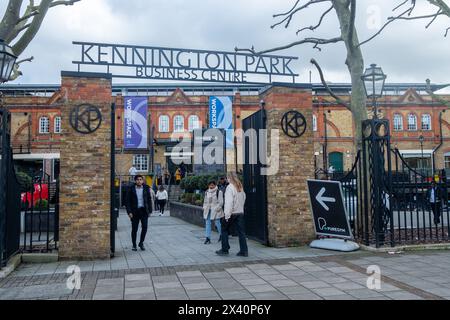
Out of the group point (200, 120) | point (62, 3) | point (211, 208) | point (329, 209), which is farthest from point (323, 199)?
point (200, 120)

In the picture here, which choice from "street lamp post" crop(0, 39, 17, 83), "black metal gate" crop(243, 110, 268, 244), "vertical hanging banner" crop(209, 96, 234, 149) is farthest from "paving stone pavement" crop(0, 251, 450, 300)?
"vertical hanging banner" crop(209, 96, 234, 149)

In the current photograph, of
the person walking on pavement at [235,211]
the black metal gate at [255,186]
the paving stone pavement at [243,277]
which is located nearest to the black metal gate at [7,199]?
the paving stone pavement at [243,277]

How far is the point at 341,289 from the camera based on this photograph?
5398mm

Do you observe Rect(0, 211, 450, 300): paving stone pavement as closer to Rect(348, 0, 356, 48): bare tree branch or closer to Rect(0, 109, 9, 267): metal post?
Rect(0, 109, 9, 267): metal post

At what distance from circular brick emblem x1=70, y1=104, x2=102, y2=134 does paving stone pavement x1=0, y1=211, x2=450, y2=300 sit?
2.51 m

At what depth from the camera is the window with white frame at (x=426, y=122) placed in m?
43.2

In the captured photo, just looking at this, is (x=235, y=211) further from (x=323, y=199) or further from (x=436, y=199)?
(x=436, y=199)

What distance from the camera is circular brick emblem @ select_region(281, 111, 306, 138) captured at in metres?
9.05

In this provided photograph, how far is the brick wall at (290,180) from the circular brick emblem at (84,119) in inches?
142

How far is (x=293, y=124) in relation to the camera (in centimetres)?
912

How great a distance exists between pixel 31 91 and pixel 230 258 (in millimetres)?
42493

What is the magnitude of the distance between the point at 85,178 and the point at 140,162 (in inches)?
1272

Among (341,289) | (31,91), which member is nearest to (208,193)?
(341,289)

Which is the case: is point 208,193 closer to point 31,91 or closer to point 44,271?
point 44,271
